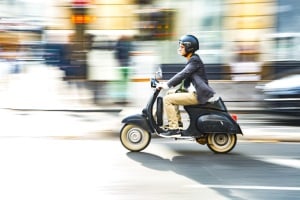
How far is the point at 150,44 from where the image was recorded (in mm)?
16359

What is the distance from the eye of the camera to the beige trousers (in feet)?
25.2

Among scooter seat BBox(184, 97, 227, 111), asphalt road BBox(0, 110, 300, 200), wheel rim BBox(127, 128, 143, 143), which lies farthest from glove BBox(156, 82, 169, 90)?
asphalt road BBox(0, 110, 300, 200)

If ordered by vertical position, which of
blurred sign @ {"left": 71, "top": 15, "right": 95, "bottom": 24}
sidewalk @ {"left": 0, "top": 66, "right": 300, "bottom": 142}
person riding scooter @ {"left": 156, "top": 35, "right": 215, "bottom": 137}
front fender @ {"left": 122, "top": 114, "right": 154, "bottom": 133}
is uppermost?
blurred sign @ {"left": 71, "top": 15, "right": 95, "bottom": 24}

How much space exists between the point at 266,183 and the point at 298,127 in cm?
440

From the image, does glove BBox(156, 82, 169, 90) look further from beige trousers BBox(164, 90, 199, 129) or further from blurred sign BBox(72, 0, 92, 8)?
blurred sign BBox(72, 0, 92, 8)

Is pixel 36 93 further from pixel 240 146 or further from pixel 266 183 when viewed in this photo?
pixel 266 183

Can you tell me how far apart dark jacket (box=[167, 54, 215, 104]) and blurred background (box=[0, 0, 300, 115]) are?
6.30m

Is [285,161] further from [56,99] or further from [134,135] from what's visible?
[56,99]

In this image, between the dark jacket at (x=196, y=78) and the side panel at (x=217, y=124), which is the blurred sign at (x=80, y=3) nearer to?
the dark jacket at (x=196, y=78)

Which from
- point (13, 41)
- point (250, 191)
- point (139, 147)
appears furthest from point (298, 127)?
point (13, 41)

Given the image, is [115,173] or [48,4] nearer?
[115,173]

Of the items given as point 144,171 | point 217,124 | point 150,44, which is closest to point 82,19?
point 150,44

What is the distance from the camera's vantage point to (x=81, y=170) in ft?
22.3

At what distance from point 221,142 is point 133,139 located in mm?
1188
